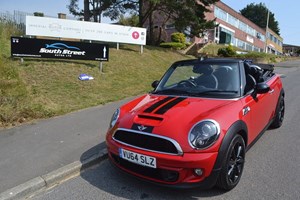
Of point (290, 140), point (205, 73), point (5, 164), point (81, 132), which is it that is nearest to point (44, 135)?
point (81, 132)

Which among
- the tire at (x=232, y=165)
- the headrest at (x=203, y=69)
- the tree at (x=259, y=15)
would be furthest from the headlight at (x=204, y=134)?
the tree at (x=259, y=15)

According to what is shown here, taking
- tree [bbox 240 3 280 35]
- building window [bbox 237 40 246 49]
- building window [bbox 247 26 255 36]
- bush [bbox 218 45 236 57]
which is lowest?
bush [bbox 218 45 236 57]

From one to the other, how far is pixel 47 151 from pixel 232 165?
2.91 m

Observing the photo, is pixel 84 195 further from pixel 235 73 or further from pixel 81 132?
pixel 235 73

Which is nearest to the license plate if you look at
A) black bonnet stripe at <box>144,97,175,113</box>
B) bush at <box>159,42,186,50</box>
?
black bonnet stripe at <box>144,97,175,113</box>

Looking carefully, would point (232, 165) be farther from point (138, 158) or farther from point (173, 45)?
point (173, 45)

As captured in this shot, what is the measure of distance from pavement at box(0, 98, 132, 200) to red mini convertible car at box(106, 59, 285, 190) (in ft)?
Result: 2.82

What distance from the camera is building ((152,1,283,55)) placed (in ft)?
145

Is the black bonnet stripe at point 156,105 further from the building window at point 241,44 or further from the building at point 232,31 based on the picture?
the building window at point 241,44

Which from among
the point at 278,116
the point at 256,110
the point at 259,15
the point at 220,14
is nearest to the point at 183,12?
the point at 278,116

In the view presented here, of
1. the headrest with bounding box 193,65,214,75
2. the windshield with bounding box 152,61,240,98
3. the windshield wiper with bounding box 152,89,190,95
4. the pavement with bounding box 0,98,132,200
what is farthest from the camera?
the headrest with bounding box 193,65,214,75

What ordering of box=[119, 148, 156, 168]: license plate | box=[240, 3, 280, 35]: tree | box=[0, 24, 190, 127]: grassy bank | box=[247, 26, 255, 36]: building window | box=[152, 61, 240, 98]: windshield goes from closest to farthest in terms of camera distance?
1. box=[119, 148, 156, 168]: license plate
2. box=[152, 61, 240, 98]: windshield
3. box=[0, 24, 190, 127]: grassy bank
4. box=[247, 26, 255, 36]: building window
5. box=[240, 3, 280, 35]: tree

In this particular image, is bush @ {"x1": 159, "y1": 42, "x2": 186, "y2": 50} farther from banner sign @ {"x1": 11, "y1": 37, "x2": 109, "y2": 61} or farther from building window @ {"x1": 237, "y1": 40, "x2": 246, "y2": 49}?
building window @ {"x1": 237, "y1": 40, "x2": 246, "y2": 49}

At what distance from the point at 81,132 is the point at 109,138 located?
2.13 metres
